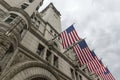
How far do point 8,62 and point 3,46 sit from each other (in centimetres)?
192

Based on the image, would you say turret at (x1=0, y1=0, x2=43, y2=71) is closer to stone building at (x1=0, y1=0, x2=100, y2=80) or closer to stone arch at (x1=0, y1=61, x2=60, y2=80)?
stone building at (x1=0, y1=0, x2=100, y2=80)

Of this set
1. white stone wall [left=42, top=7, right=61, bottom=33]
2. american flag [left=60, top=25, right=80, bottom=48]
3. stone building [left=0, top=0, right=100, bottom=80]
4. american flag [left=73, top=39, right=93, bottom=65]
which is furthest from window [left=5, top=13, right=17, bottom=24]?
white stone wall [left=42, top=7, right=61, bottom=33]

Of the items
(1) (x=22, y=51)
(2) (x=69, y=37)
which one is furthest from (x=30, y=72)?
(2) (x=69, y=37)

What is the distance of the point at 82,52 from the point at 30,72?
8.56 metres

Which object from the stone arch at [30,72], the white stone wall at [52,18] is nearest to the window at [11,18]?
the stone arch at [30,72]

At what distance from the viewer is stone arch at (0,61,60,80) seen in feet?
36.1

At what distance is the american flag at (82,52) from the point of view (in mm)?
18844

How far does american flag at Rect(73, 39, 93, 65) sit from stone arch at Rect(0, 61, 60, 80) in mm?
4833

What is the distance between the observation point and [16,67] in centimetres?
1146

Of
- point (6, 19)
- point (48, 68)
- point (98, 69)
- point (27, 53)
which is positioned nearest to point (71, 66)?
point (98, 69)

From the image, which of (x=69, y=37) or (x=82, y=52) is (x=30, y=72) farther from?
(x=82, y=52)

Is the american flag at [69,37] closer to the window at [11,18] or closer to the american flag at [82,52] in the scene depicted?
the american flag at [82,52]

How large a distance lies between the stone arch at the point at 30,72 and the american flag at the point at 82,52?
4.83 m

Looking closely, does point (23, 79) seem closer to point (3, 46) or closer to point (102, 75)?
point (3, 46)
